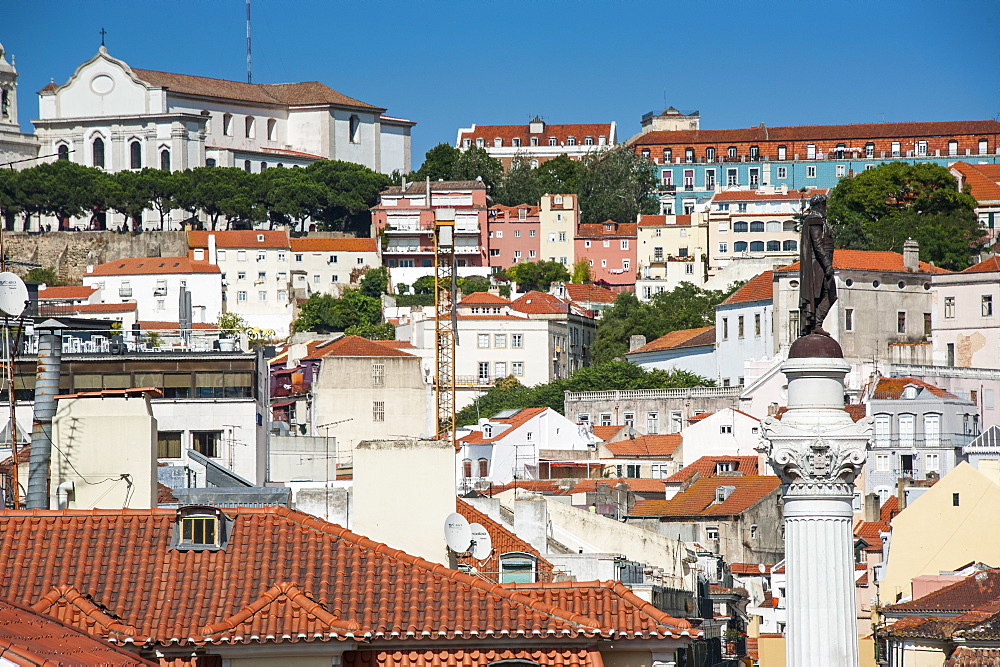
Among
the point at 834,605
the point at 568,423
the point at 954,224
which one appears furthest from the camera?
the point at 954,224

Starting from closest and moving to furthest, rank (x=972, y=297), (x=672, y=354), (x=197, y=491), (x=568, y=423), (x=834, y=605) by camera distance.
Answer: (x=834, y=605)
(x=197, y=491)
(x=568, y=423)
(x=972, y=297)
(x=672, y=354)

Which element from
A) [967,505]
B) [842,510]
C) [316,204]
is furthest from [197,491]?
[316,204]

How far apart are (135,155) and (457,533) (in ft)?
442

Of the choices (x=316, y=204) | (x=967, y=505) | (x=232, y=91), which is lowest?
(x=967, y=505)

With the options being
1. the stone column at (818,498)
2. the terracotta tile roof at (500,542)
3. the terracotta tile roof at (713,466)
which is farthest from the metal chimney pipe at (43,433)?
the terracotta tile roof at (713,466)

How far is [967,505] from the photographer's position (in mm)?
42094

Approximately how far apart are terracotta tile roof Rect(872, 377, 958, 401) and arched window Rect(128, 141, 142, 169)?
86.8m

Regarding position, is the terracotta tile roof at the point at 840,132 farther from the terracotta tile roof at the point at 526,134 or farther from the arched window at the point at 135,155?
the arched window at the point at 135,155

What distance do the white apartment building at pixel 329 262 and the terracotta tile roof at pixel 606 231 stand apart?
46.5 ft

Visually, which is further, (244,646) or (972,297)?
(972,297)

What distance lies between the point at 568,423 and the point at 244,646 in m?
61.3

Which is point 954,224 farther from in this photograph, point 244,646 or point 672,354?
point 244,646

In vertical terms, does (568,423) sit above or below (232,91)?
Result: below

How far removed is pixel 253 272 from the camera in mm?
127312
